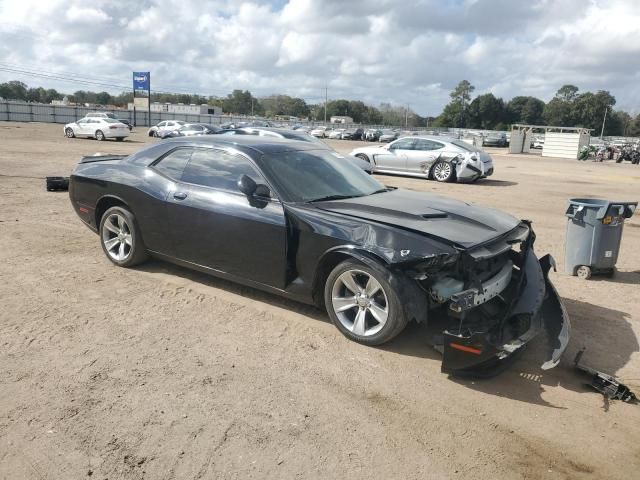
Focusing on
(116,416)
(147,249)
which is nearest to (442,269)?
(116,416)

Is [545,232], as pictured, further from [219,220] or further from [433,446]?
[433,446]

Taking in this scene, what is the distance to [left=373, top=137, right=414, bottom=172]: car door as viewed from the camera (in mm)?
17281

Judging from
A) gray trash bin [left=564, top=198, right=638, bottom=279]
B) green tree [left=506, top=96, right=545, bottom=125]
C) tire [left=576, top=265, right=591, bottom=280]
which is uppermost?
green tree [left=506, top=96, right=545, bottom=125]

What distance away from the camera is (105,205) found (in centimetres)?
608

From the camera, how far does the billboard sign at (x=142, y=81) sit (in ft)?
213

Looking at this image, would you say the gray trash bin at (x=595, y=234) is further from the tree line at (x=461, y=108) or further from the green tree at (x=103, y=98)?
the green tree at (x=103, y=98)

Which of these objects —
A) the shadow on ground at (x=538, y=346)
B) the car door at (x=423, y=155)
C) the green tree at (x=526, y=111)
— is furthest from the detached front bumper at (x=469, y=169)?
the green tree at (x=526, y=111)

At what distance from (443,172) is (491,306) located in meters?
12.5

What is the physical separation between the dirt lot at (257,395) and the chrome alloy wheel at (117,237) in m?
0.36

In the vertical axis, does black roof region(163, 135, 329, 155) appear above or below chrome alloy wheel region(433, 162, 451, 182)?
above

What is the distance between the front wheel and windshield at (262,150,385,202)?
11.1m

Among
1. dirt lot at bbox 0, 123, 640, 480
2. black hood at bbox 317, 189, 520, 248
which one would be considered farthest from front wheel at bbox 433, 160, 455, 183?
black hood at bbox 317, 189, 520, 248

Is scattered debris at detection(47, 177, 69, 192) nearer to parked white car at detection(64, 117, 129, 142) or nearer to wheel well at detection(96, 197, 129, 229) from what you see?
wheel well at detection(96, 197, 129, 229)

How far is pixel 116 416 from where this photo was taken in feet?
10.4
